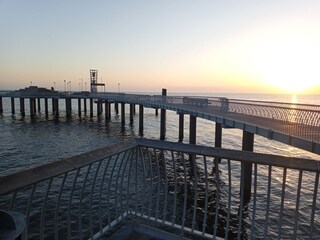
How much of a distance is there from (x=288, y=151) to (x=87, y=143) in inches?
760

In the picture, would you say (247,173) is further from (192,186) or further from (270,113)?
(270,113)

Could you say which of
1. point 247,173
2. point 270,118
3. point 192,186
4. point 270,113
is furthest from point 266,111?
point 192,186

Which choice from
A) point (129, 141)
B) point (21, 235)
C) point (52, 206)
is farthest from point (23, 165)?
point (21, 235)

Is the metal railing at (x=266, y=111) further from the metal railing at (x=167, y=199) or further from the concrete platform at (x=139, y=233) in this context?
the concrete platform at (x=139, y=233)

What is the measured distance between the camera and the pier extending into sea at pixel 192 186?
2.74 meters

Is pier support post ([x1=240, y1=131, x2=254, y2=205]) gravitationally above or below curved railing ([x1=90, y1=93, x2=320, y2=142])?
below

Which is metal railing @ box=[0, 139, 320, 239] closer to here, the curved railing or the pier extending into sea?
the pier extending into sea

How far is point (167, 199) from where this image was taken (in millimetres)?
13656

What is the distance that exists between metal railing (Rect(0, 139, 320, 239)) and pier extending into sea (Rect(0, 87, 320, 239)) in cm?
1

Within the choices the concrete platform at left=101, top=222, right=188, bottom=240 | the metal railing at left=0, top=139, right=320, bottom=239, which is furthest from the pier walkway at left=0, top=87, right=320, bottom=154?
the concrete platform at left=101, top=222, right=188, bottom=240

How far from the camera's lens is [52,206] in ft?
40.3

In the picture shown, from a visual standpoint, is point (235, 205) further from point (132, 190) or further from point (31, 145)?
point (31, 145)

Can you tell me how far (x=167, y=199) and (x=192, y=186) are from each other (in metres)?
2.32

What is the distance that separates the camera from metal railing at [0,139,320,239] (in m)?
2.65
